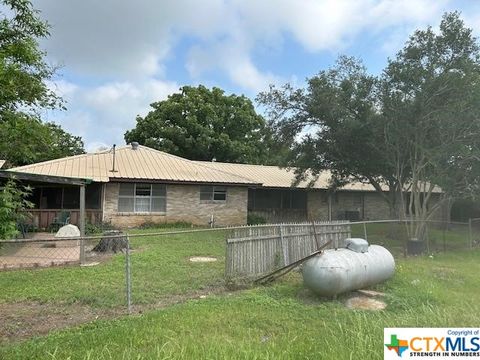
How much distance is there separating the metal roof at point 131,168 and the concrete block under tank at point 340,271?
13.6 meters

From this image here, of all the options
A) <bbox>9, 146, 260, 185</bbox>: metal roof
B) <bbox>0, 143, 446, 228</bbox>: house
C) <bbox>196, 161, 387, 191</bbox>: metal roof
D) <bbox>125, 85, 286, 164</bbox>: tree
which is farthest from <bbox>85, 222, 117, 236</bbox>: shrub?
<bbox>125, 85, 286, 164</bbox>: tree

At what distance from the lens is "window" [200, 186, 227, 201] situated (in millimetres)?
22630

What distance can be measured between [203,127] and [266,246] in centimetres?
2686

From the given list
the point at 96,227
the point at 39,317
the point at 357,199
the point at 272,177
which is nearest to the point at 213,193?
the point at 272,177

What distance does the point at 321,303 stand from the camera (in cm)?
741

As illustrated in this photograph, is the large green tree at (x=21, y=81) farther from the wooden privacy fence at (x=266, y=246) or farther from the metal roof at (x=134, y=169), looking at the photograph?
the metal roof at (x=134, y=169)

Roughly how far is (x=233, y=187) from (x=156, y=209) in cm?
433

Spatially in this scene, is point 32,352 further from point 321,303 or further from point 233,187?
point 233,187

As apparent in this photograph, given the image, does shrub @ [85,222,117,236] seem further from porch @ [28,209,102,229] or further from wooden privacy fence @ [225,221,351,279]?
wooden privacy fence @ [225,221,351,279]

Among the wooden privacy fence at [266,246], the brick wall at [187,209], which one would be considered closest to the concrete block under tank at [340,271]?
the wooden privacy fence at [266,246]

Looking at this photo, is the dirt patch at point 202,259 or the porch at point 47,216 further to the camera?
the porch at point 47,216

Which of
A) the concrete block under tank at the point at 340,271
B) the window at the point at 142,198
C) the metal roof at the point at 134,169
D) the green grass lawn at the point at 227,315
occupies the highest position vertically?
the metal roof at the point at 134,169

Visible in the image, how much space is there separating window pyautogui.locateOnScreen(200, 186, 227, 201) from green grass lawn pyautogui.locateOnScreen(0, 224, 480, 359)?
10.8m

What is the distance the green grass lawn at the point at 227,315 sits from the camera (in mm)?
4516
